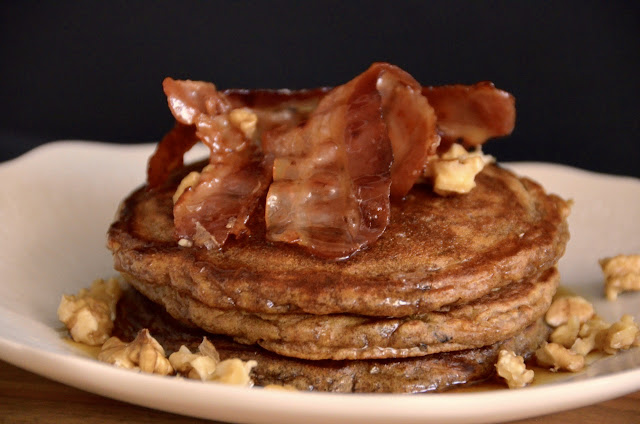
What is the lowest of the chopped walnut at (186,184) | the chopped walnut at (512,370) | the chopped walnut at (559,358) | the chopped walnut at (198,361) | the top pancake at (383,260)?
the chopped walnut at (559,358)

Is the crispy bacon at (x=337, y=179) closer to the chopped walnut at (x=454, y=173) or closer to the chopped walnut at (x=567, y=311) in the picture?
the chopped walnut at (x=454, y=173)

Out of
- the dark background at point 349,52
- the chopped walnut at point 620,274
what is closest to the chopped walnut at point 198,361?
the chopped walnut at point 620,274

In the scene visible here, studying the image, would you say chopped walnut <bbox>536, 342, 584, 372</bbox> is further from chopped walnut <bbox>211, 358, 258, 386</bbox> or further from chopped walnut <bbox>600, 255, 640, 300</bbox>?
chopped walnut <bbox>211, 358, 258, 386</bbox>

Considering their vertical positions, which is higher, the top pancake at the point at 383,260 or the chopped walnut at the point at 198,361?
the top pancake at the point at 383,260

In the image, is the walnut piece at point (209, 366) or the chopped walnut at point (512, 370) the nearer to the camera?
the walnut piece at point (209, 366)

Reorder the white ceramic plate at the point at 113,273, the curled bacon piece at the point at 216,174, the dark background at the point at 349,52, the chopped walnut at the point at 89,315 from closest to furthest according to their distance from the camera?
the white ceramic plate at the point at 113,273 < the curled bacon piece at the point at 216,174 < the chopped walnut at the point at 89,315 < the dark background at the point at 349,52

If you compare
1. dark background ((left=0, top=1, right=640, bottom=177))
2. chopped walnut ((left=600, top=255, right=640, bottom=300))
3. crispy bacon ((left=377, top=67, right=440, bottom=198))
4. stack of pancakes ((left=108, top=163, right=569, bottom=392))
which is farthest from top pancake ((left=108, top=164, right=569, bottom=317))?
dark background ((left=0, top=1, right=640, bottom=177))

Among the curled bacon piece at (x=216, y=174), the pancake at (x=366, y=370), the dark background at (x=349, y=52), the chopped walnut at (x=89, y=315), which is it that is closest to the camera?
the pancake at (x=366, y=370)
